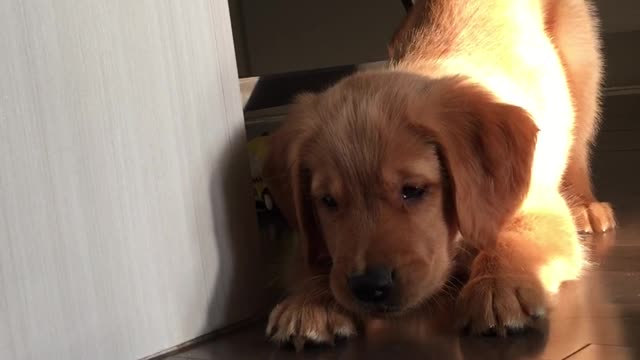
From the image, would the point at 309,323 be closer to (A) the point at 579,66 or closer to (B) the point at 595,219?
(B) the point at 595,219

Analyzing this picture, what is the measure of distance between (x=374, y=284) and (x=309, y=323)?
0.18 meters

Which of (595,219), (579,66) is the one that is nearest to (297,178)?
(595,219)

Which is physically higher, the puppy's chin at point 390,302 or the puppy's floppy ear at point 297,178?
the puppy's floppy ear at point 297,178

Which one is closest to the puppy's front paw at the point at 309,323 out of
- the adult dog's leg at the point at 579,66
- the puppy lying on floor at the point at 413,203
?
the puppy lying on floor at the point at 413,203

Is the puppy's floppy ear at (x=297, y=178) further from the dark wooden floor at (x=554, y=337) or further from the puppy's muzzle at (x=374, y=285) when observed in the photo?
the puppy's muzzle at (x=374, y=285)

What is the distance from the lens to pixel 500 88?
2.25m

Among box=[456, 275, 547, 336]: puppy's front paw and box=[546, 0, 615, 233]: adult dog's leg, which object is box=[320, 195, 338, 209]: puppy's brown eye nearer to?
box=[456, 275, 547, 336]: puppy's front paw

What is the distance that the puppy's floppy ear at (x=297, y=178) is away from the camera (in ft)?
6.53

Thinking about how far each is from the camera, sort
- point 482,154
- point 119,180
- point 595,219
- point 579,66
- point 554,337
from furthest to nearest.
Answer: point 579,66
point 595,219
point 482,154
point 119,180
point 554,337

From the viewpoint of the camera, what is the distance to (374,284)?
167 cm

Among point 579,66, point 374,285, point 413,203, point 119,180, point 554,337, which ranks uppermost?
point 579,66

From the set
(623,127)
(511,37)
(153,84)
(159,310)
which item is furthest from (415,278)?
(623,127)

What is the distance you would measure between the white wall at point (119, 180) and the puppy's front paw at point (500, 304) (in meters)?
0.53

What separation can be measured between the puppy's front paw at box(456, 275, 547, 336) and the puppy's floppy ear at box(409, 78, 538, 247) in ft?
0.52
